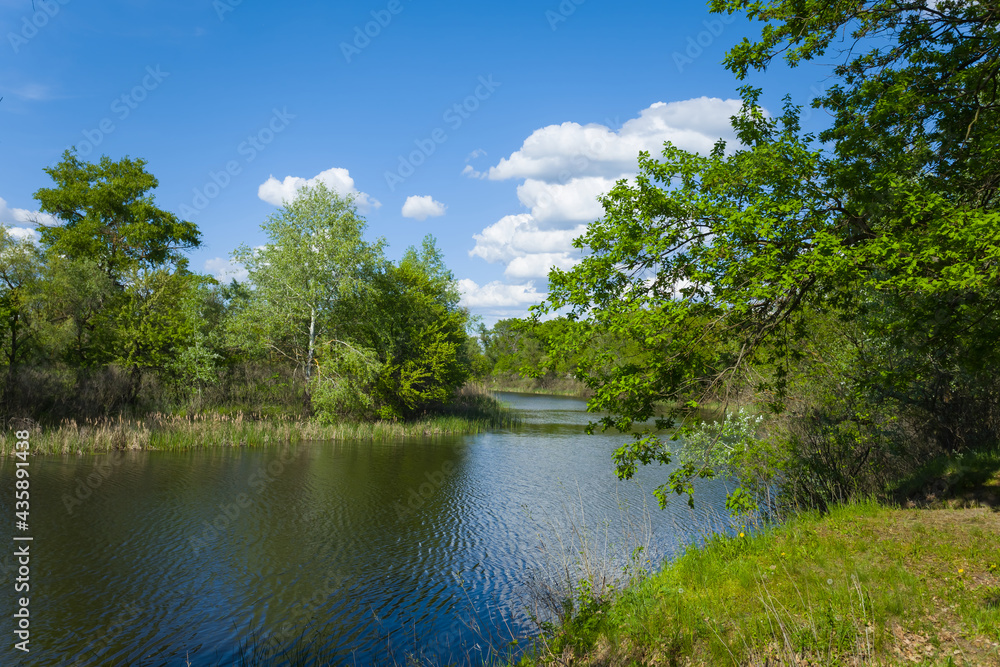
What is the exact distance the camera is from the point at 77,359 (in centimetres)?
2459

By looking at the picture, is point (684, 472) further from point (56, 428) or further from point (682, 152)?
point (56, 428)

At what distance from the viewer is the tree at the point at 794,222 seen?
8.23 metres

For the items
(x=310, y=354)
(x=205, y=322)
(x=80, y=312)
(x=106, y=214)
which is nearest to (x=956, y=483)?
(x=310, y=354)

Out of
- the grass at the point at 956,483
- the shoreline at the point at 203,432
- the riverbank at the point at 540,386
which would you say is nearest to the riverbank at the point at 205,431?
the shoreline at the point at 203,432

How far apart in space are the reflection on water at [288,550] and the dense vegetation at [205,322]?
610cm

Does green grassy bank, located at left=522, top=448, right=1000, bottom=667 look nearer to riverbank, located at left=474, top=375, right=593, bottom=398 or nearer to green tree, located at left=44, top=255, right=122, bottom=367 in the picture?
green tree, located at left=44, top=255, right=122, bottom=367

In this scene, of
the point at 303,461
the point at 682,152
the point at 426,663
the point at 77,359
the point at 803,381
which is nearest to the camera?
the point at 426,663

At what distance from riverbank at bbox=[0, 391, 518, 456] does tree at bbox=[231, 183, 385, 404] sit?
315 cm

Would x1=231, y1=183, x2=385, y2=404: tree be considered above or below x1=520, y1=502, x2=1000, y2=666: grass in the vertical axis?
above

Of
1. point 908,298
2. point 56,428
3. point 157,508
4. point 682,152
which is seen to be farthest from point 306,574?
point 56,428

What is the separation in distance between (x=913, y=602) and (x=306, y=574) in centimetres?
958

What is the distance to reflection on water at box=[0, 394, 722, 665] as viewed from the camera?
26.4ft

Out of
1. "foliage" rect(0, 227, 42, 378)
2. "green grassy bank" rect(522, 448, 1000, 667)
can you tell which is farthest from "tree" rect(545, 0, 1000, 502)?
"foliage" rect(0, 227, 42, 378)

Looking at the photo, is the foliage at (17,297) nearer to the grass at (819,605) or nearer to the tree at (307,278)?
the tree at (307,278)
